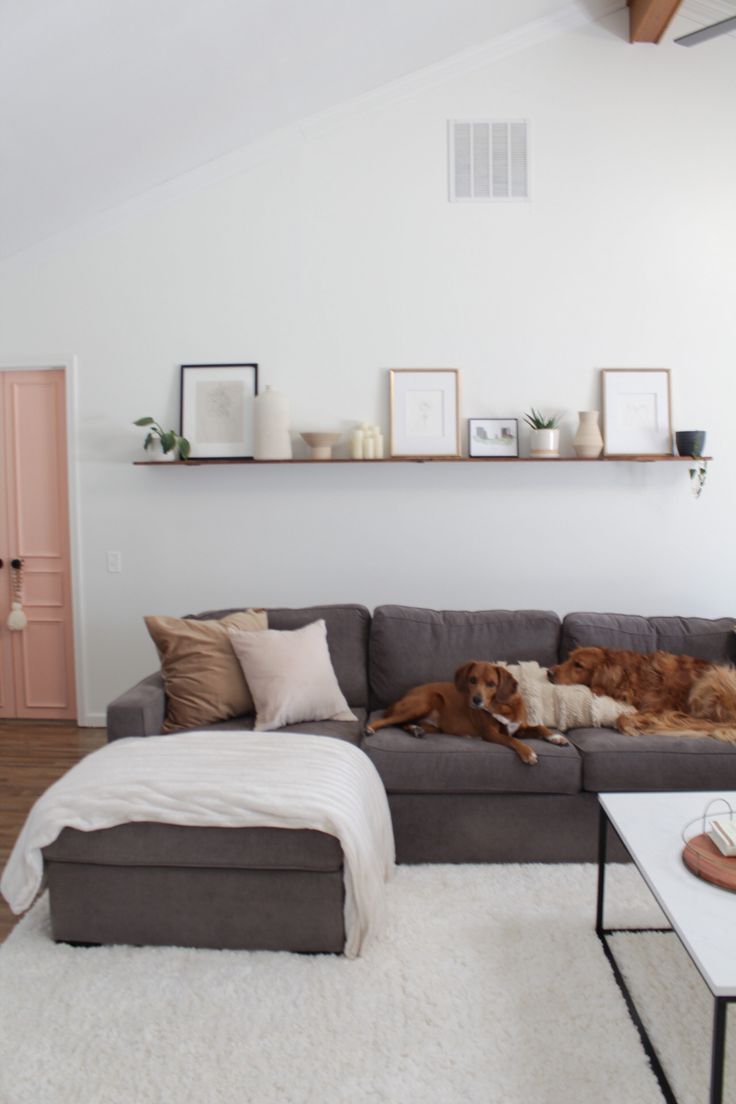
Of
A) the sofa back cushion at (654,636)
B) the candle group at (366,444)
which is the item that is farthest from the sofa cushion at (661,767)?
the candle group at (366,444)

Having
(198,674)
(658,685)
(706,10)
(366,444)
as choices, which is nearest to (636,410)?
(366,444)

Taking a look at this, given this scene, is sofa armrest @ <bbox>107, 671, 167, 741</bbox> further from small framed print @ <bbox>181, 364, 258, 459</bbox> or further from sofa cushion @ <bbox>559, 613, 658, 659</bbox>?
sofa cushion @ <bbox>559, 613, 658, 659</bbox>

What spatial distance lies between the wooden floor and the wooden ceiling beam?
4.29 metres

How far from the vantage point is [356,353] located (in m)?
3.96

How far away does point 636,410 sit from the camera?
3887 millimetres

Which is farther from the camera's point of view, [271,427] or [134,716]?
[271,427]

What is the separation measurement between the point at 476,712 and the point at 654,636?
96 cm

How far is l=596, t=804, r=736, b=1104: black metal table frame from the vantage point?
145 centimetres

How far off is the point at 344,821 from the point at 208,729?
0.92 m

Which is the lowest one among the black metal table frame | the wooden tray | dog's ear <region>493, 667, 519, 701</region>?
the black metal table frame

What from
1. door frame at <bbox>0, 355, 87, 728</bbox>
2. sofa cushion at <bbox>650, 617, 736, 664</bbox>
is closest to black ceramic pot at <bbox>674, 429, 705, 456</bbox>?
sofa cushion at <bbox>650, 617, 736, 664</bbox>

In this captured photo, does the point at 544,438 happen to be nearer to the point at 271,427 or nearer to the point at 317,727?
the point at 271,427

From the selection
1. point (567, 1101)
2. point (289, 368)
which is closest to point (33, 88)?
point (289, 368)

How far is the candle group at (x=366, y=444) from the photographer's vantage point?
384 centimetres
